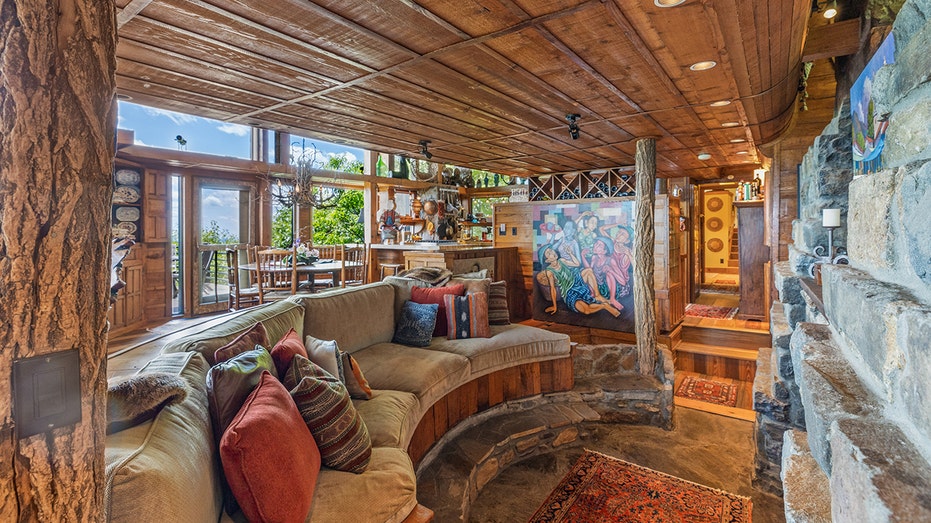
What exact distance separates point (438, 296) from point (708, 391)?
126 inches

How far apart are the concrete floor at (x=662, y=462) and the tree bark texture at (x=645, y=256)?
25.9 inches

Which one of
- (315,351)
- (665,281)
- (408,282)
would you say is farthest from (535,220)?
(315,351)

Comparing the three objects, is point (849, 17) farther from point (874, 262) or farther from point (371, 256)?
point (371, 256)

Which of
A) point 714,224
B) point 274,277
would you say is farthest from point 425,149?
point 714,224

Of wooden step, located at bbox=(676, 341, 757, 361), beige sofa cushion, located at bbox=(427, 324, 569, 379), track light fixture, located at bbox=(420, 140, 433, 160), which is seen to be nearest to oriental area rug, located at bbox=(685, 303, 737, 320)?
wooden step, located at bbox=(676, 341, 757, 361)

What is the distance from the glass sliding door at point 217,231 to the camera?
6.29 metres

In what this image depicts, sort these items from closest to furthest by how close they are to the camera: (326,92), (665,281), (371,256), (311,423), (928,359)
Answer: (928,359), (311,423), (326,92), (665,281), (371,256)

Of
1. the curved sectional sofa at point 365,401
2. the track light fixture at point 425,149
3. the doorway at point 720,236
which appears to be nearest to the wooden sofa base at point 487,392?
the curved sectional sofa at point 365,401

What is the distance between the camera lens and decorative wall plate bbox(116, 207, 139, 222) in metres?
5.21

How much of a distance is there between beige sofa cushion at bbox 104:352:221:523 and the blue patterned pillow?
6.38 feet

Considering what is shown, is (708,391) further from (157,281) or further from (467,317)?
(157,281)

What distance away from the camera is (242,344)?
1731 millimetres

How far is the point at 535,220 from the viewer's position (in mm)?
5930

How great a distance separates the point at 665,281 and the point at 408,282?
10.5ft
